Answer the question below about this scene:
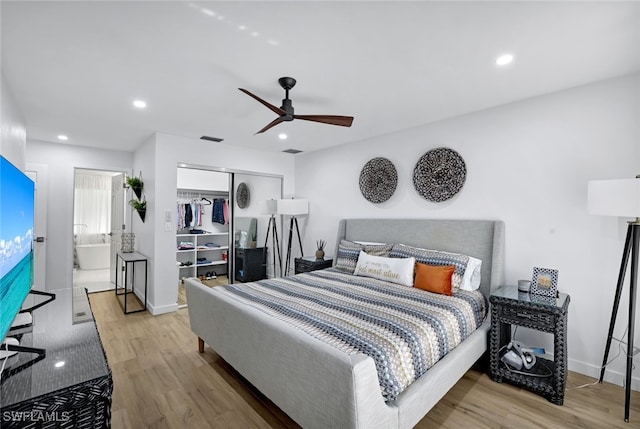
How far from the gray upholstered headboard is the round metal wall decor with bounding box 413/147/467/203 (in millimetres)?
325

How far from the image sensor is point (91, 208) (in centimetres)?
750

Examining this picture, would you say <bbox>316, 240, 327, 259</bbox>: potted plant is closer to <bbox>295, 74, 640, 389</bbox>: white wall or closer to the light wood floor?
<bbox>295, 74, 640, 389</bbox>: white wall

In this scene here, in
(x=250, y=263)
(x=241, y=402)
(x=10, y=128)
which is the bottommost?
(x=241, y=402)

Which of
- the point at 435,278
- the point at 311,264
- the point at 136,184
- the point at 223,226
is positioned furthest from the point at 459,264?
the point at 136,184

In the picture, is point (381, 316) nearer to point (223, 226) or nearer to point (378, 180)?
point (378, 180)

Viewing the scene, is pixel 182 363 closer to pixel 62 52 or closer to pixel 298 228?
pixel 62 52

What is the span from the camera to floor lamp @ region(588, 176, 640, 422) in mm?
1942

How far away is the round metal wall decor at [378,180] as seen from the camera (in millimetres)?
3971

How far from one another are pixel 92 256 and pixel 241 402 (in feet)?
22.3

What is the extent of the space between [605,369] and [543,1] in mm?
2796

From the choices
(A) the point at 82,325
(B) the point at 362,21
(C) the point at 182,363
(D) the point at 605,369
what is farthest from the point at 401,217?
(A) the point at 82,325

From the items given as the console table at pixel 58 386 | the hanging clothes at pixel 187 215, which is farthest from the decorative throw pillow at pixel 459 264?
the hanging clothes at pixel 187 215

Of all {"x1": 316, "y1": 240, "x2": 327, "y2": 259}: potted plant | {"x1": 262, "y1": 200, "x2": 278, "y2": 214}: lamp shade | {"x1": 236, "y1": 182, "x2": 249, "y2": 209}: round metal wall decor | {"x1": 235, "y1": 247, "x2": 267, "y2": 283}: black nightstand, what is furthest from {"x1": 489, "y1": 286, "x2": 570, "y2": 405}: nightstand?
{"x1": 236, "y1": 182, "x2": 249, "y2": 209}: round metal wall decor

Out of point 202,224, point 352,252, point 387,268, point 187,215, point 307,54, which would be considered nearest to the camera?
point 307,54
